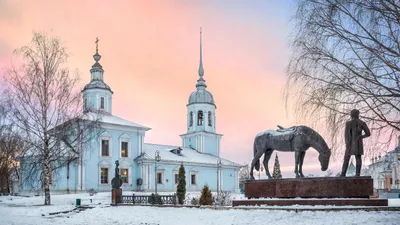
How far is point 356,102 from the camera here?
1088 cm

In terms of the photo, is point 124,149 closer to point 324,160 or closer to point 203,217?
point 203,217

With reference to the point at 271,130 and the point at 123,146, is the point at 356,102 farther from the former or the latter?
the point at 123,146

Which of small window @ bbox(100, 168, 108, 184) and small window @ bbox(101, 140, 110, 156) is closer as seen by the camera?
small window @ bbox(100, 168, 108, 184)

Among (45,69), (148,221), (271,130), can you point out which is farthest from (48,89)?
(271,130)

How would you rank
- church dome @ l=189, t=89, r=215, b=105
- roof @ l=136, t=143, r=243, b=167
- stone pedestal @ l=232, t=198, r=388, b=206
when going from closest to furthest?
stone pedestal @ l=232, t=198, r=388, b=206 < roof @ l=136, t=143, r=243, b=167 < church dome @ l=189, t=89, r=215, b=105

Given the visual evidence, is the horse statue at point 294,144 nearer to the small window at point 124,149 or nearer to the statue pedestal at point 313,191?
the statue pedestal at point 313,191

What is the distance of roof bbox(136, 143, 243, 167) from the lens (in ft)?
163

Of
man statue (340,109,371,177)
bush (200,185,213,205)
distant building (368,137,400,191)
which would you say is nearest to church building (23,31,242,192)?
bush (200,185,213,205)

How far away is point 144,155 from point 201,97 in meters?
14.3

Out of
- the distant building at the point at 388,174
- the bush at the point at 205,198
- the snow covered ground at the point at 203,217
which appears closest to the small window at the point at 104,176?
the snow covered ground at the point at 203,217

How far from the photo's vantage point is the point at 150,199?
24.4 metres

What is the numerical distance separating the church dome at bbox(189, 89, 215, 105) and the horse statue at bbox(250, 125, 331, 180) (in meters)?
40.8

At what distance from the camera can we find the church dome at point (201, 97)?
58581mm

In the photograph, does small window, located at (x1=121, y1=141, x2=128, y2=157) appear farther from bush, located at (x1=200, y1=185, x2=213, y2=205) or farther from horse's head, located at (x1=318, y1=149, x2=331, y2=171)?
horse's head, located at (x1=318, y1=149, x2=331, y2=171)
